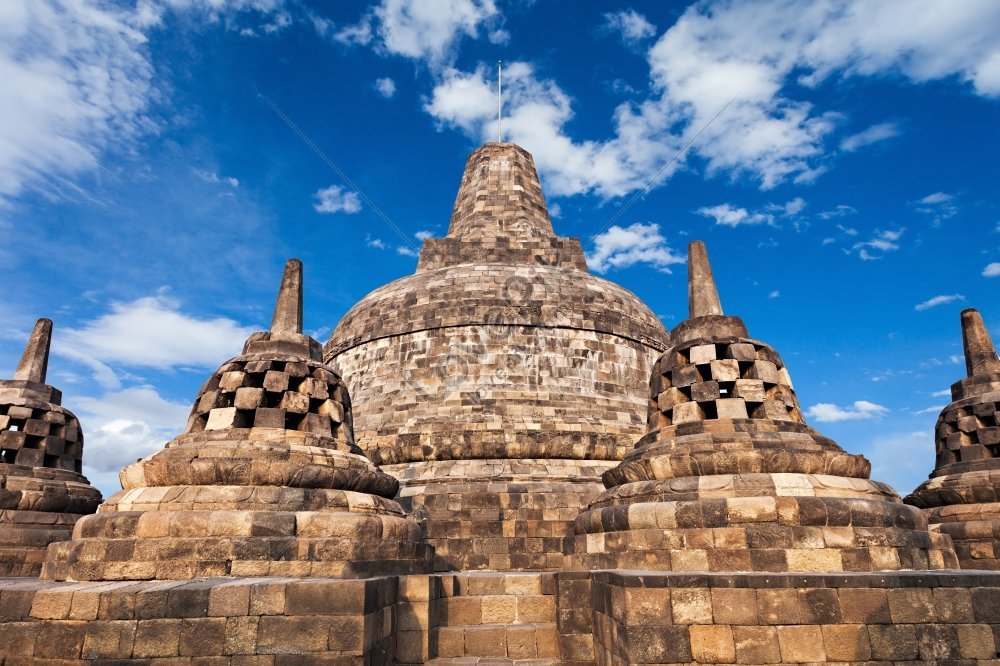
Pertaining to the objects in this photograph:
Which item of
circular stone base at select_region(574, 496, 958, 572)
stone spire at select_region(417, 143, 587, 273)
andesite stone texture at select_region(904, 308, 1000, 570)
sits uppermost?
stone spire at select_region(417, 143, 587, 273)

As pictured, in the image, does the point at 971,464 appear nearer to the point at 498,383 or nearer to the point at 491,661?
the point at 498,383

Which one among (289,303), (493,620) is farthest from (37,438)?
(493,620)

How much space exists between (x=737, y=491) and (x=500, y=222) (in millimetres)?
15080

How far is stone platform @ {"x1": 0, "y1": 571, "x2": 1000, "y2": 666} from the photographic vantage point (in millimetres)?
5855

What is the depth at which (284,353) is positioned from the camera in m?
10.4

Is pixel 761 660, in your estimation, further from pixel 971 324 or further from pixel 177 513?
pixel 971 324

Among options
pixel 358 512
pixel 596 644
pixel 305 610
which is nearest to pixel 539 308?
pixel 358 512

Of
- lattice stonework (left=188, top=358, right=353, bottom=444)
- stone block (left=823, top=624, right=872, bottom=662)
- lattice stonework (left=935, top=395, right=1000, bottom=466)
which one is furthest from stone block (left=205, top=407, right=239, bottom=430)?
lattice stonework (left=935, top=395, right=1000, bottom=466)

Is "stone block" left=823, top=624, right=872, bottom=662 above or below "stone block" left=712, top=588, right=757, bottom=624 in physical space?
below

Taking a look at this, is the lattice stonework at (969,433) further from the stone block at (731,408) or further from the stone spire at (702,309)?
the stone block at (731,408)

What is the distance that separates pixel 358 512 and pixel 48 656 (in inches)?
142

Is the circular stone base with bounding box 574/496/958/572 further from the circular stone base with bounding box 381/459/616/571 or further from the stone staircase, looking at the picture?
the circular stone base with bounding box 381/459/616/571

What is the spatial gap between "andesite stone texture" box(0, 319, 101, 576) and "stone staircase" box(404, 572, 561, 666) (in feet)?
29.9

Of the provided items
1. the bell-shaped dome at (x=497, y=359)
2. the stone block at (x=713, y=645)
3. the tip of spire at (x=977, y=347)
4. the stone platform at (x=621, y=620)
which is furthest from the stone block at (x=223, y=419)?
the tip of spire at (x=977, y=347)
